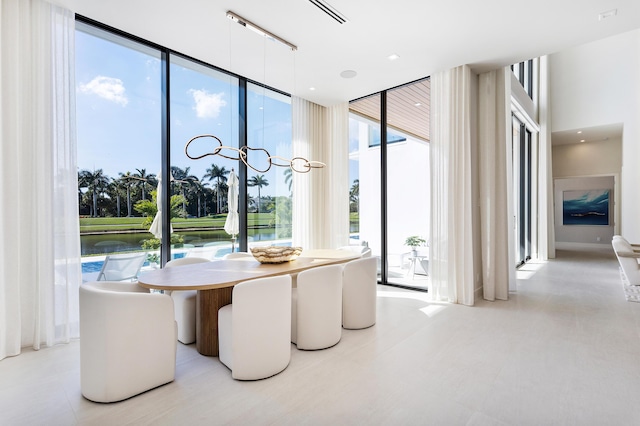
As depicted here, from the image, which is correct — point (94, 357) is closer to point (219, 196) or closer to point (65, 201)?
point (65, 201)

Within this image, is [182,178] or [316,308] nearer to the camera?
[316,308]

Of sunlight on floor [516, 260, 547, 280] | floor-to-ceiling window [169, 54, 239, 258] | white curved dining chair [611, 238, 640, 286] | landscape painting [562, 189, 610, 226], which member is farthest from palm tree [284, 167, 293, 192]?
landscape painting [562, 189, 610, 226]

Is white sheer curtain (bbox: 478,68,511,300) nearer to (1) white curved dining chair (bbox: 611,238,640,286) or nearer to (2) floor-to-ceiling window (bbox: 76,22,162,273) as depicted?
(1) white curved dining chair (bbox: 611,238,640,286)

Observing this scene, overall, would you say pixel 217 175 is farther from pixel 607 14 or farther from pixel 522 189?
pixel 522 189

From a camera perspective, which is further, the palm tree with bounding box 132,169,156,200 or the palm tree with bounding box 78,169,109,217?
the palm tree with bounding box 132,169,156,200

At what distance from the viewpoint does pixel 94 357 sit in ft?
6.67

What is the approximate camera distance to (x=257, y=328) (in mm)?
2303

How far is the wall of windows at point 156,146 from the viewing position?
3.42 meters

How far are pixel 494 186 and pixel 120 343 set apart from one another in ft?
15.0

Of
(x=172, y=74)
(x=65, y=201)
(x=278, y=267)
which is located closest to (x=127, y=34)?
(x=172, y=74)

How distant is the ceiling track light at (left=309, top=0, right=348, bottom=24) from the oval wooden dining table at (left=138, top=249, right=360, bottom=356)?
2.47m

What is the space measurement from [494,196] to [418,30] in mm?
2434

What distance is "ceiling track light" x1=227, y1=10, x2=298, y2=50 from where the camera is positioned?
3102 millimetres

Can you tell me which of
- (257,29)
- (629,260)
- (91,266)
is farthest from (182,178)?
(629,260)
